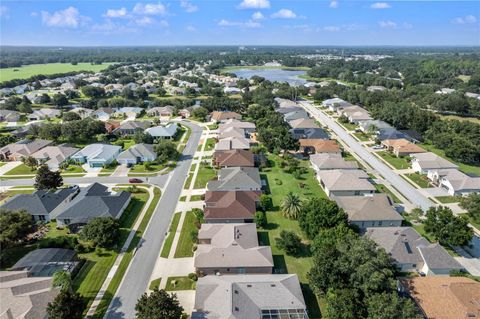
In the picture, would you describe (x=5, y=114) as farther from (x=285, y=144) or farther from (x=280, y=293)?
(x=280, y=293)

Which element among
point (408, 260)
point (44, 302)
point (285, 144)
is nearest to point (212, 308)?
point (44, 302)

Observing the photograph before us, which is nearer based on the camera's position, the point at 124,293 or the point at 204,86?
the point at 124,293

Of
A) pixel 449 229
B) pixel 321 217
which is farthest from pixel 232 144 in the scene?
pixel 449 229

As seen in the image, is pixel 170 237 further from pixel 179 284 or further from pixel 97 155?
pixel 97 155

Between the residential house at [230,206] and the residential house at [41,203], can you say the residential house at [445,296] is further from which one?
the residential house at [41,203]

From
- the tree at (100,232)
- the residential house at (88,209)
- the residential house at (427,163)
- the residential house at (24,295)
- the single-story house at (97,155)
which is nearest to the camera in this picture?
the residential house at (24,295)

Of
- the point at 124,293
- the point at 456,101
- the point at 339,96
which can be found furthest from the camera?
the point at 339,96

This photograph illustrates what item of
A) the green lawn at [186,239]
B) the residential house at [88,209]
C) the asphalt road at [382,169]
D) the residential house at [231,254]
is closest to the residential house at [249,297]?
the residential house at [231,254]
